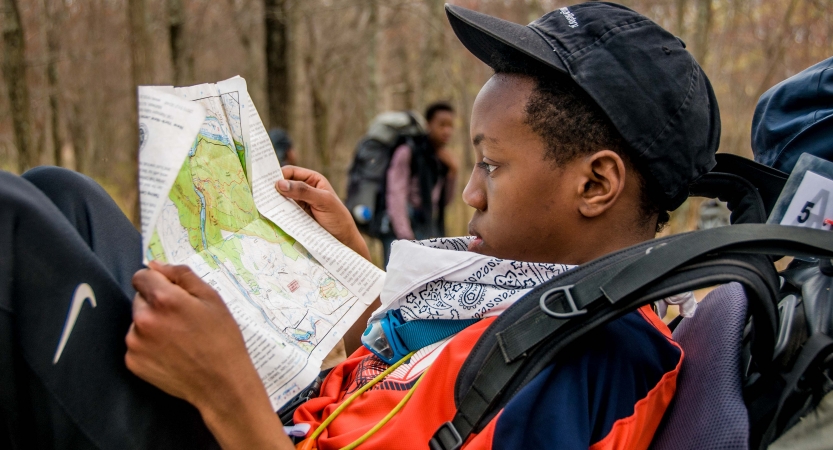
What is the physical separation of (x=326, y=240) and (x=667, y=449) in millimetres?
920

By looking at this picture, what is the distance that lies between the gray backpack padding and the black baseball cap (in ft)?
1.00

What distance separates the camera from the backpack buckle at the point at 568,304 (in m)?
1.13

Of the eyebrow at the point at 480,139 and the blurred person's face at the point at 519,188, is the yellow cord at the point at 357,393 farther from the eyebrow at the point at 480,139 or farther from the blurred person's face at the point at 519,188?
the eyebrow at the point at 480,139

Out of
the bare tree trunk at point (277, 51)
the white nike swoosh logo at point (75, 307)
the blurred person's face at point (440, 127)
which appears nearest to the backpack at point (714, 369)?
the white nike swoosh logo at point (75, 307)

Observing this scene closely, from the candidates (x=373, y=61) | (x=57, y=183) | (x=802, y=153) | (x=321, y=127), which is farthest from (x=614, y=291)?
(x=373, y=61)

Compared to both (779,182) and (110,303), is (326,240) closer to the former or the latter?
(110,303)

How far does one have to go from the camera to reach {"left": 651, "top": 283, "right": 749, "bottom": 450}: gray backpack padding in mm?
1143

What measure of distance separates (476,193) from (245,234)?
0.52m

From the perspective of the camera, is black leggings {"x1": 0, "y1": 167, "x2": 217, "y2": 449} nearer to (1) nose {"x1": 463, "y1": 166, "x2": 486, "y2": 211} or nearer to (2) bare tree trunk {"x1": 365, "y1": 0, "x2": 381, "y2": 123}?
(1) nose {"x1": 463, "y1": 166, "x2": 486, "y2": 211}

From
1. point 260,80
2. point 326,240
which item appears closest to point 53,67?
point 260,80

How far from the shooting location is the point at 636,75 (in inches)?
51.8

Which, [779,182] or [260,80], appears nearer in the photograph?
[779,182]

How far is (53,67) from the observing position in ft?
31.7

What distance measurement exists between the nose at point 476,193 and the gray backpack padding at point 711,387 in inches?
21.7
